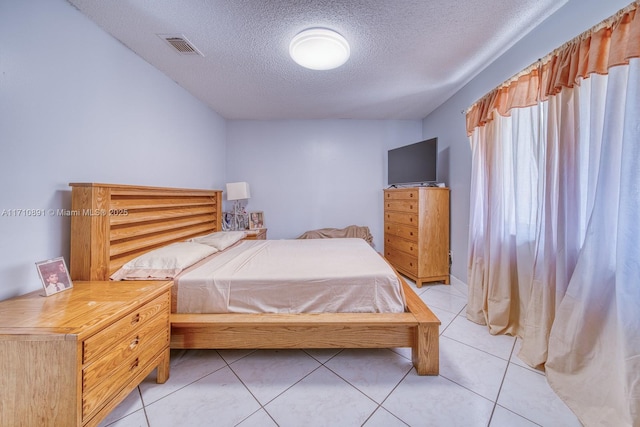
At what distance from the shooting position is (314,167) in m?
3.92

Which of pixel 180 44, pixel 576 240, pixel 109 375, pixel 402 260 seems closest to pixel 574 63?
pixel 576 240

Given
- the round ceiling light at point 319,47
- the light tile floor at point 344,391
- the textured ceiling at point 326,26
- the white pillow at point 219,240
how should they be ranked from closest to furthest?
the light tile floor at point 344,391, the textured ceiling at point 326,26, the round ceiling light at point 319,47, the white pillow at point 219,240

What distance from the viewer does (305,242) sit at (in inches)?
112

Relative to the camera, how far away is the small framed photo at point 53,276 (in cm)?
123

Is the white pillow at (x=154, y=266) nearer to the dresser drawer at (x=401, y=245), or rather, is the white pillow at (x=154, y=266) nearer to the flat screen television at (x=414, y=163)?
the dresser drawer at (x=401, y=245)

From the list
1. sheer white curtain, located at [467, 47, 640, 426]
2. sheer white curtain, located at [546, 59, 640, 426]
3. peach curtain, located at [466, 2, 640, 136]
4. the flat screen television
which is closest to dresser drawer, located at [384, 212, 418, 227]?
the flat screen television

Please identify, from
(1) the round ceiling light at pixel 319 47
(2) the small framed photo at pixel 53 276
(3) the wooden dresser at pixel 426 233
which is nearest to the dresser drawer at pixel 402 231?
(3) the wooden dresser at pixel 426 233

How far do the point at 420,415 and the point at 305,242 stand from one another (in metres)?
1.90

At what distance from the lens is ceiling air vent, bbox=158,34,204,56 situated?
1817 millimetres

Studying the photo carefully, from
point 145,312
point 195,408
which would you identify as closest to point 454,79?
point 145,312

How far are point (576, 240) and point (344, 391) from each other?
168 cm

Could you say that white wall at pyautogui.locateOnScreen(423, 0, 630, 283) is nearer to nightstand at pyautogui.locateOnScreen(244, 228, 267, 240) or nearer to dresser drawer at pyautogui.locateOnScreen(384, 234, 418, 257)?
dresser drawer at pyautogui.locateOnScreen(384, 234, 418, 257)

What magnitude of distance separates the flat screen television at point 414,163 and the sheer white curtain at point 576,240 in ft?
3.52

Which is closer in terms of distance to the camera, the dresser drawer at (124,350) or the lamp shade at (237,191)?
the dresser drawer at (124,350)
